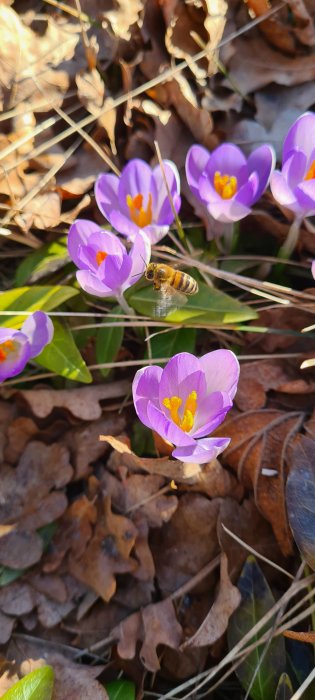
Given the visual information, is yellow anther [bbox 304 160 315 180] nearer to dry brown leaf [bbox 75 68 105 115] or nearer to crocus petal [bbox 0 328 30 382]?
dry brown leaf [bbox 75 68 105 115]

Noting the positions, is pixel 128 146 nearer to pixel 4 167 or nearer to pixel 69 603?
pixel 4 167

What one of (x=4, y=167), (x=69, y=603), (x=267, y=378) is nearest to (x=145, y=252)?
(x=267, y=378)

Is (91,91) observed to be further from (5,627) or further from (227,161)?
(5,627)

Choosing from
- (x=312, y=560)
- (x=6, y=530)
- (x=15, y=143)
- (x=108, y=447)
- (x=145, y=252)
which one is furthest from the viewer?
(x=15, y=143)

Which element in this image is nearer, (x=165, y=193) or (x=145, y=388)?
(x=145, y=388)

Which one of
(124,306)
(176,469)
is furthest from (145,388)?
(124,306)

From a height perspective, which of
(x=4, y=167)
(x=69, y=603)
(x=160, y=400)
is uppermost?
(x=4, y=167)
